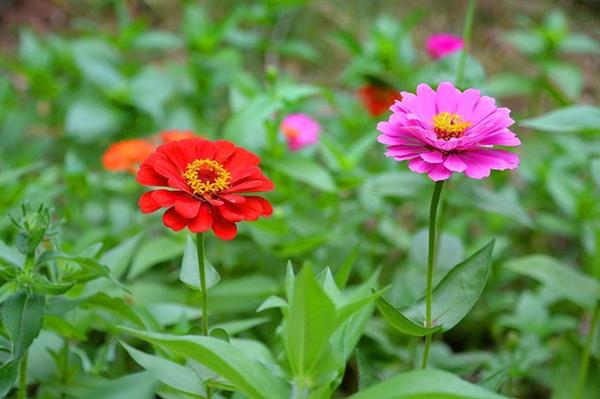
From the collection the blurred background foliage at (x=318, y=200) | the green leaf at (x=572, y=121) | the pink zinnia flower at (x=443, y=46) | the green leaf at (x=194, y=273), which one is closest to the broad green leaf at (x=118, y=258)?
the blurred background foliage at (x=318, y=200)

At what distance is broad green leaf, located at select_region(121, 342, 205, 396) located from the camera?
718 millimetres

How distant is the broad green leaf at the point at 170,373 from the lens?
2.36ft

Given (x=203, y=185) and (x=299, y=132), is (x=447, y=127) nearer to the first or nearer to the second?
(x=203, y=185)

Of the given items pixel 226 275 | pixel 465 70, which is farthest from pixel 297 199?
pixel 465 70

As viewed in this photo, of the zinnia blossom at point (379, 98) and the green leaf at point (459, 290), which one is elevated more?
the zinnia blossom at point (379, 98)

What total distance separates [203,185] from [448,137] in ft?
0.71

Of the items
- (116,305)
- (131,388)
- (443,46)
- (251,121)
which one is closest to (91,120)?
(251,121)

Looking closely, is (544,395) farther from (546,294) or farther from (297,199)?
(297,199)

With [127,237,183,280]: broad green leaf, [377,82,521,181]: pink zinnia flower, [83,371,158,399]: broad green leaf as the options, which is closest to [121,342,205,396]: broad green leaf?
[83,371,158,399]: broad green leaf

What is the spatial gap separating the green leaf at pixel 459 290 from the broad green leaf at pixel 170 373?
0.68 feet

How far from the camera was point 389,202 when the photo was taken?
1.53 metres

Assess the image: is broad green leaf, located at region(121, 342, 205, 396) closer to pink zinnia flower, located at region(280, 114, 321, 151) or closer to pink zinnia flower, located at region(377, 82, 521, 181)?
pink zinnia flower, located at region(377, 82, 521, 181)

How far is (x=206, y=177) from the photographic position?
2.34ft

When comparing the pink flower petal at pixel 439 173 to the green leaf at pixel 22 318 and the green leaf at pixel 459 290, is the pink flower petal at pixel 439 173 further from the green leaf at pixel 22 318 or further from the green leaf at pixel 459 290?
the green leaf at pixel 22 318
